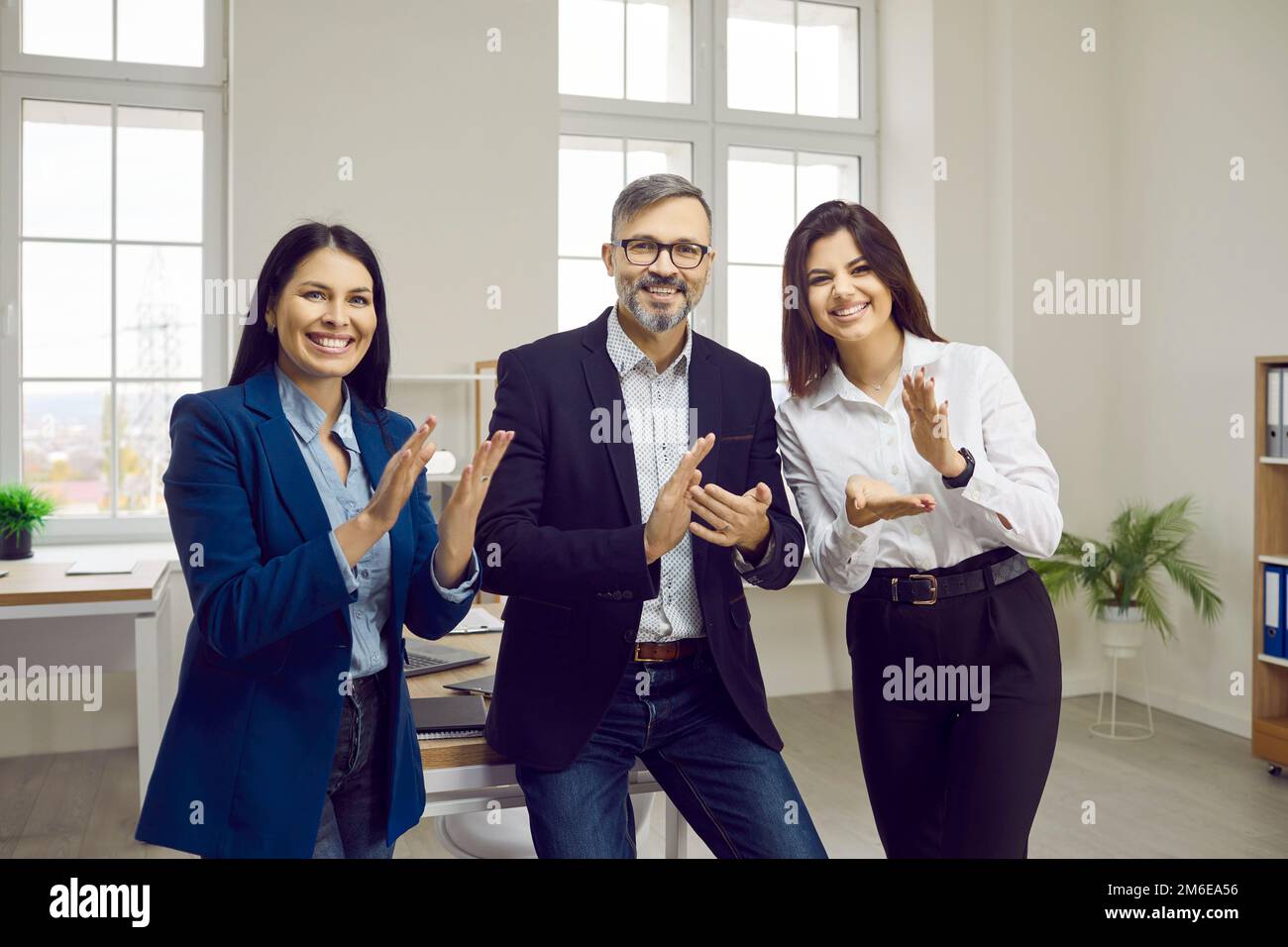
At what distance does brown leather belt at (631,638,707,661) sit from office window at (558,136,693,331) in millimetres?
3627

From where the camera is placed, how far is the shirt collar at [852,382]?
1.96m

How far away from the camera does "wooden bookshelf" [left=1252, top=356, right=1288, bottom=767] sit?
13.4 feet

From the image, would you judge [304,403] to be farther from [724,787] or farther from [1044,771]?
[1044,771]

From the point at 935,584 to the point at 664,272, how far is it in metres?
0.70

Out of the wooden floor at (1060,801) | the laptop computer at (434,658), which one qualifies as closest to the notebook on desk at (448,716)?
the laptop computer at (434,658)

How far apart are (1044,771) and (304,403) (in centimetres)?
134

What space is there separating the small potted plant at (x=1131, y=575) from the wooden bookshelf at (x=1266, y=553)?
1.35 feet

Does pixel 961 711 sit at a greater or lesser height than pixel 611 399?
lesser

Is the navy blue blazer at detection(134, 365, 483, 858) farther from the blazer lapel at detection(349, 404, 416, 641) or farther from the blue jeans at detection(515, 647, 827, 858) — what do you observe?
the blue jeans at detection(515, 647, 827, 858)

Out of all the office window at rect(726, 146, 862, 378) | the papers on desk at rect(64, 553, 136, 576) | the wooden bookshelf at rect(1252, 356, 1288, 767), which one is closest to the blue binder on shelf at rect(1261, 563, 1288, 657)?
the wooden bookshelf at rect(1252, 356, 1288, 767)

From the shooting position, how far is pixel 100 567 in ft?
12.1

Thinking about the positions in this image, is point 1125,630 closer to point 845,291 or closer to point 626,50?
point 845,291

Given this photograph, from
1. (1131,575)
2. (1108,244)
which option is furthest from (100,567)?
(1108,244)
